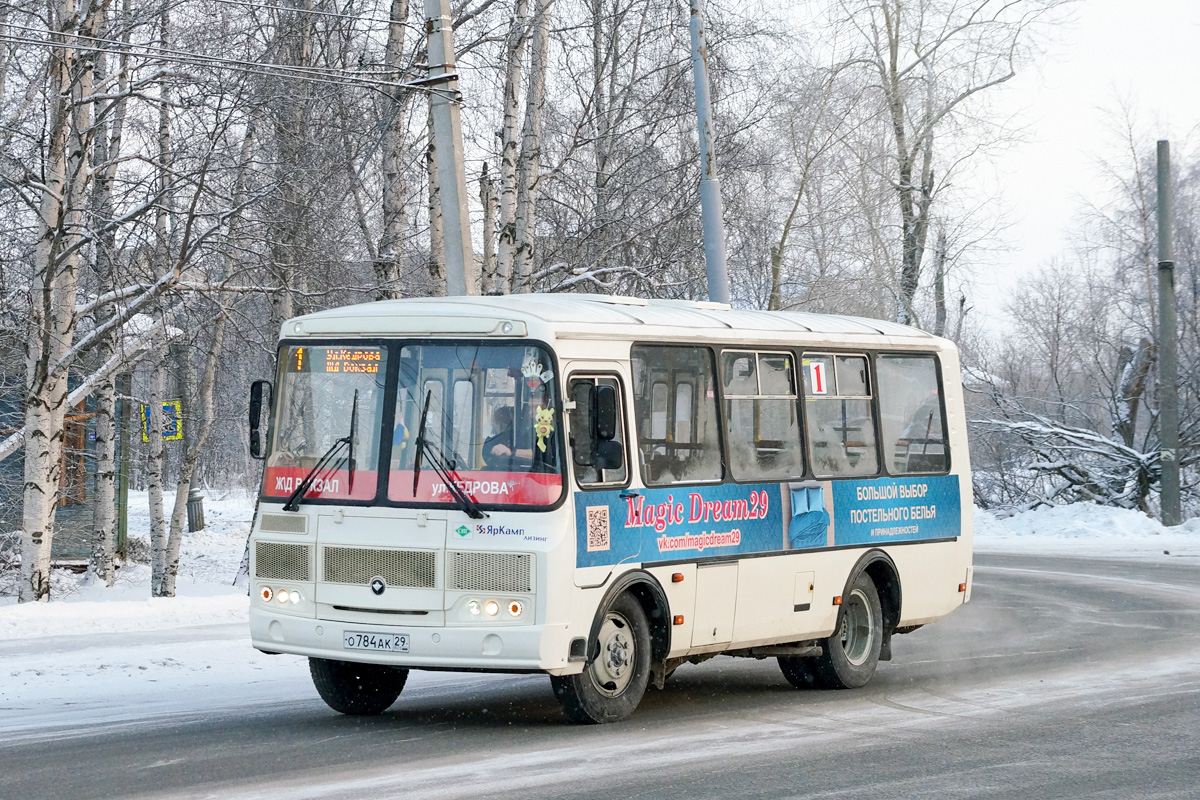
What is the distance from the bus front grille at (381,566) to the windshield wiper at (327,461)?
0.41 m

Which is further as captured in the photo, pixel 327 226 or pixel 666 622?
pixel 327 226

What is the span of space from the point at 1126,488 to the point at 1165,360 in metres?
3.77

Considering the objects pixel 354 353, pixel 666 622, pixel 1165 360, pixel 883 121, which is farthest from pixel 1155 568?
pixel 883 121

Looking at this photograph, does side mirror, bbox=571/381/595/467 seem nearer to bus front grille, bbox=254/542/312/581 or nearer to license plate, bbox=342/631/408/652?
license plate, bbox=342/631/408/652

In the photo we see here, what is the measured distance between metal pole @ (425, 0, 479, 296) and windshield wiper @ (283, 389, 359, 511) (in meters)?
6.02

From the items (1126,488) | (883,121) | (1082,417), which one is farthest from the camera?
(883,121)

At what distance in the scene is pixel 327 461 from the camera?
381 inches

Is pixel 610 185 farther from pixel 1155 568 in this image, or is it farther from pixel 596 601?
pixel 596 601

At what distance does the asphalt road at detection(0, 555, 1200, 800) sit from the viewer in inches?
300

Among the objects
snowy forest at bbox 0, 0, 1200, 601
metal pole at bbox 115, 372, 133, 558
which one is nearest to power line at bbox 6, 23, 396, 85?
snowy forest at bbox 0, 0, 1200, 601

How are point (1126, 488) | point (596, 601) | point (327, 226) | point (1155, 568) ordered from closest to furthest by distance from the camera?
1. point (596, 601)
2. point (327, 226)
3. point (1155, 568)
4. point (1126, 488)

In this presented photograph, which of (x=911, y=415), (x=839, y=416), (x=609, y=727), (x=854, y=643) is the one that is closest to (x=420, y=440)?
(x=609, y=727)

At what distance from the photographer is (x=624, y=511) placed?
9766 millimetres

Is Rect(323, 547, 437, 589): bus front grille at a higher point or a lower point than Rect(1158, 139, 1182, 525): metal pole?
lower
